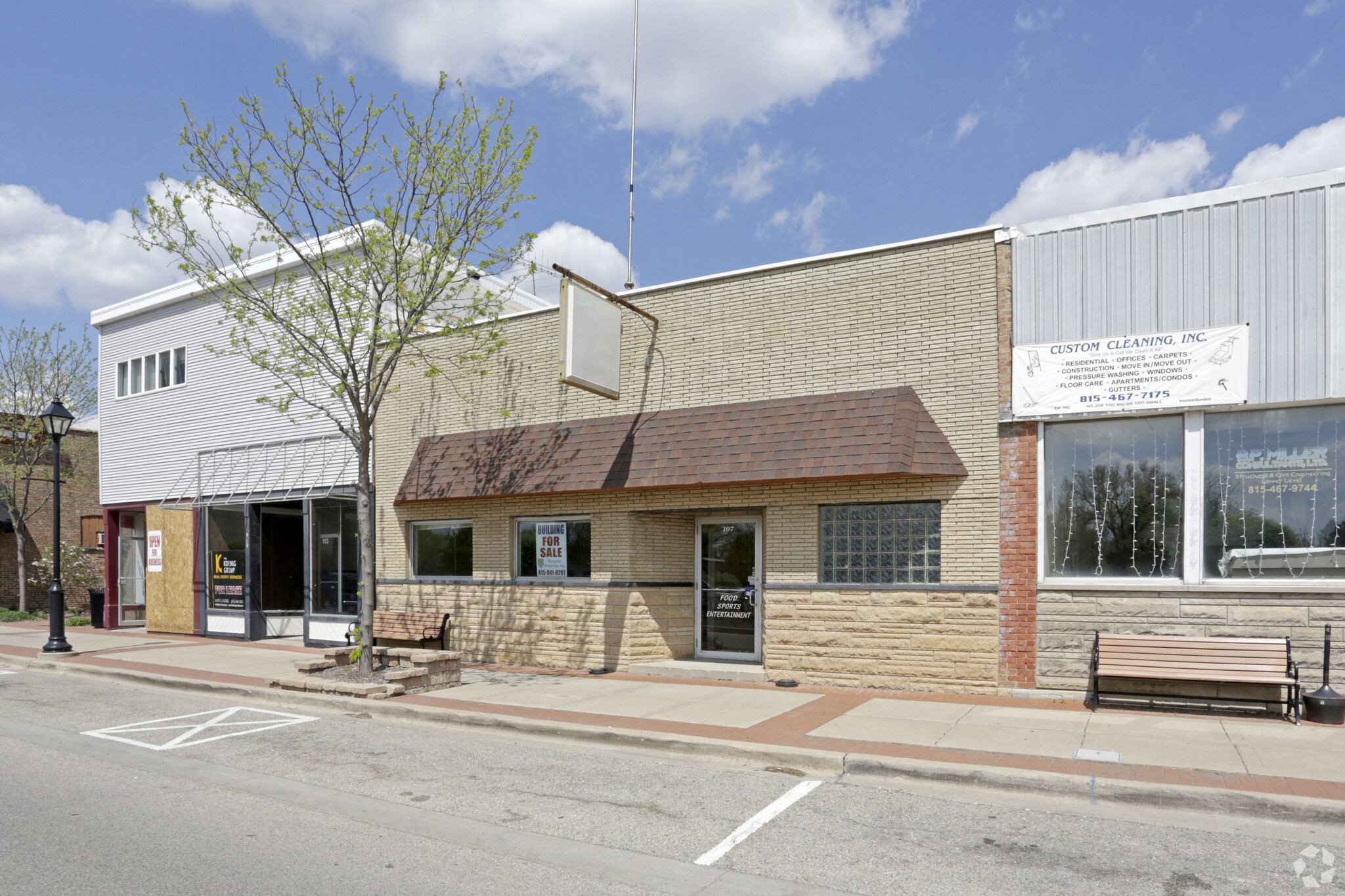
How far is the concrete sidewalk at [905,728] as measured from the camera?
7473 millimetres

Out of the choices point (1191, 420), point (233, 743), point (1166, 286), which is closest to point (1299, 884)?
point (1191, 420)

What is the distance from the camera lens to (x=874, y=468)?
11.1m

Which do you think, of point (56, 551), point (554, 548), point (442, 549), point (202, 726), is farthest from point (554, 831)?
point (56, 551)

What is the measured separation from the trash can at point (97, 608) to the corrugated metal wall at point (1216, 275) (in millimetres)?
21020

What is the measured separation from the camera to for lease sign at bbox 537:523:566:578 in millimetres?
14688

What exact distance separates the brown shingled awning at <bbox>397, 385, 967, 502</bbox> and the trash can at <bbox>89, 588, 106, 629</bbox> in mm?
10837

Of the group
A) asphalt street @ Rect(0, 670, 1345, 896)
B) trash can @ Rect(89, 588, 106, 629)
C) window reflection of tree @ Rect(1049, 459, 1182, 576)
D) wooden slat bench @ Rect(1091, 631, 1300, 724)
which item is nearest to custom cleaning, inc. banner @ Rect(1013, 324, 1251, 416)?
window reflection of tree @ Rect(1049, 459, 1182, 576)

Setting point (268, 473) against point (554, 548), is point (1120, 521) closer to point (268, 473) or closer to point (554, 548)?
point (554, 548)

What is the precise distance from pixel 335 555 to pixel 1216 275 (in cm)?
1526

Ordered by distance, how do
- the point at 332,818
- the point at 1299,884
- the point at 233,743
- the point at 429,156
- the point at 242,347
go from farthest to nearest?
1. the point at 242,347
2. the point at 429,156
3. the point at 233,743
4. the point at 332,818
5. the point at 1299,884

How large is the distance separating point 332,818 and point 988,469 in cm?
793

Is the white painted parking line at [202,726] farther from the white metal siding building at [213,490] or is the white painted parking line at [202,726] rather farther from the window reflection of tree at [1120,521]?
the window reflection of tree at [1120,521]

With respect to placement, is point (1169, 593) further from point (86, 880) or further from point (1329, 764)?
point (86, 880)

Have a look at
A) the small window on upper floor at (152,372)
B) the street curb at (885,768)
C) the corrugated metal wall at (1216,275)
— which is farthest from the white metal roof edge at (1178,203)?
the small window on upper floor at (152,372)
